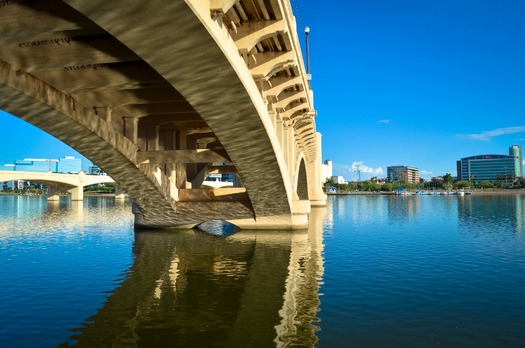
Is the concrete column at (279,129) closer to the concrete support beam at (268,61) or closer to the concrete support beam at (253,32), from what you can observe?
the concrete support beam at (268,61)

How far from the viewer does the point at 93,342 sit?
8242 mm

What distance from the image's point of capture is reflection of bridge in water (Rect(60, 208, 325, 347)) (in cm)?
849

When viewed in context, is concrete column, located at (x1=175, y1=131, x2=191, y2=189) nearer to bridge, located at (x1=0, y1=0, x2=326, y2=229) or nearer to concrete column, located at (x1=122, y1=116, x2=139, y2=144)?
bridge, located at (x1=0, y1=0, x2=326, y2=229)

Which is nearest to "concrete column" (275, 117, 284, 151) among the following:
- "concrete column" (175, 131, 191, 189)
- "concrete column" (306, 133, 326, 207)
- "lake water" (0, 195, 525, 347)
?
"concrete column" (175, 131, 191, 189)

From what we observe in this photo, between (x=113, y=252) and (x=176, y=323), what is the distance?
1190 centimetres

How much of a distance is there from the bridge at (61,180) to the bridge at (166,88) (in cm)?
4484

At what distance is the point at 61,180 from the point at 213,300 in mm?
77411

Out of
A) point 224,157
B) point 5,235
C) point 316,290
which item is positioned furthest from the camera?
point 5,235

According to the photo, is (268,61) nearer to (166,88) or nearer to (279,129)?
(166,88)

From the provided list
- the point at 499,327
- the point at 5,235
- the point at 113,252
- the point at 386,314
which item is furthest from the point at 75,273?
the point at 5,235

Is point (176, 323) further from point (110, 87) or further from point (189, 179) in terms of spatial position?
point (189, 179)

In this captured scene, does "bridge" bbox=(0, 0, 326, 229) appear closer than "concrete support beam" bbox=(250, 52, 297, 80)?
Yes

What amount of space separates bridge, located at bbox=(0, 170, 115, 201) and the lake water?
50127 millimetres

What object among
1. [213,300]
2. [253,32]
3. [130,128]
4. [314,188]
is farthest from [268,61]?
[314,188]
